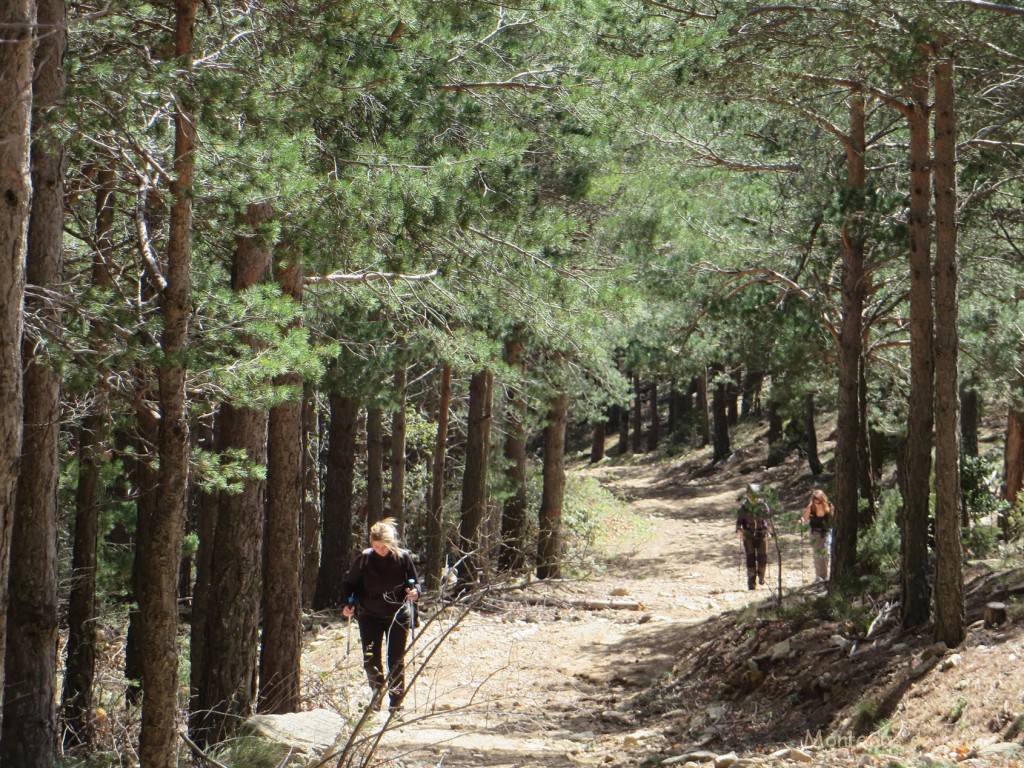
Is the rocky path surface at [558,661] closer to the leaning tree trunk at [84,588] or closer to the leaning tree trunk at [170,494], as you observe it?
the leaning tree trunk at [170,494]

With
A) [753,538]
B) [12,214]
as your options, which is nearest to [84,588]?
[12,214]

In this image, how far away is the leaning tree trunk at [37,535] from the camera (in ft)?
21.0

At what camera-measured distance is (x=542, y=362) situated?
17.7 metres

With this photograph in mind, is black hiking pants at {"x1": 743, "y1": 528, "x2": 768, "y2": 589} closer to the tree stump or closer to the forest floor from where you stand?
the forest floor

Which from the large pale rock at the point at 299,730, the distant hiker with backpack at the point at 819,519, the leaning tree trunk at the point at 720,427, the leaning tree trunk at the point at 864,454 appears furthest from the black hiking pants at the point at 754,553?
the leaning tree trunk at the point at 720,427

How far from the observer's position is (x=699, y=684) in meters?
11.2

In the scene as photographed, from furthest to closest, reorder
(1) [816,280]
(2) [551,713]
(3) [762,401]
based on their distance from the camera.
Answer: (3) [762,401] < (1) [816,280] < (2) [551,713]

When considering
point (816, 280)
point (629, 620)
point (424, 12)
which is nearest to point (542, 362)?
point (629, 620)

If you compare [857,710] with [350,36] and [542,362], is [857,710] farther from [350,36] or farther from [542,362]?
[542,362]

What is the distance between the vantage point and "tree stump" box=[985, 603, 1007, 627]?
8969 mm

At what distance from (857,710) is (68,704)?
656 centimetres

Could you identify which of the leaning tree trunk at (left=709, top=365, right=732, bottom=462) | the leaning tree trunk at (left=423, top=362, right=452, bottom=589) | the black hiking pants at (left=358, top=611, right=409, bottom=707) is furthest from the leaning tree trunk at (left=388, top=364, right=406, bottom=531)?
the leaning tree trunk at (left=709, top=365, right=732, bottom=462)

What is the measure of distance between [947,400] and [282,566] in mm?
5994

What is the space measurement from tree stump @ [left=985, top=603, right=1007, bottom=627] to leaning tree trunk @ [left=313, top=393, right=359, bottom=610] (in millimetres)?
9877
